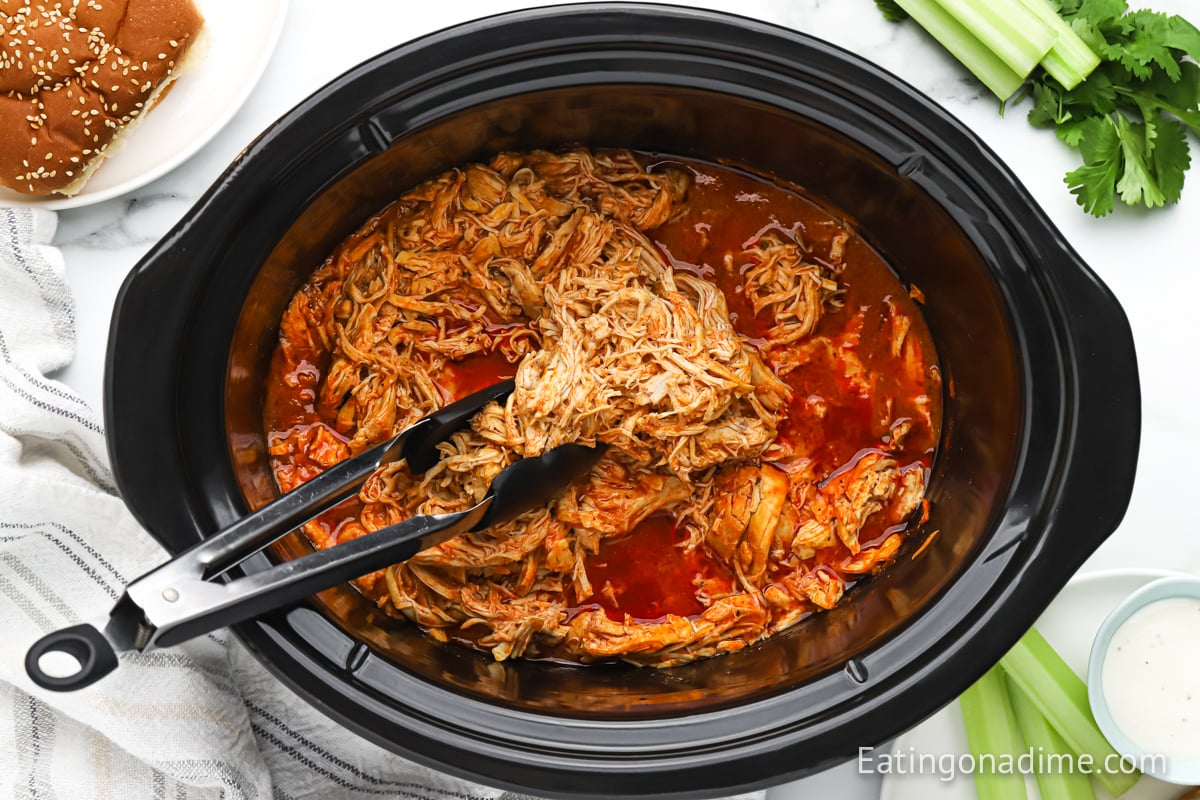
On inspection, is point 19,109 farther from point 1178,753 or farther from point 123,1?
point 1178,753

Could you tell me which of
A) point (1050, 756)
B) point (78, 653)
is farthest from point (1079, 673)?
point (78, 653)

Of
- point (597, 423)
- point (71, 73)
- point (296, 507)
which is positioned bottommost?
point (296, 507)

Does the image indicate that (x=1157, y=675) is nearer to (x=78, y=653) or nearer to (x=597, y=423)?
(x=597, y=423)

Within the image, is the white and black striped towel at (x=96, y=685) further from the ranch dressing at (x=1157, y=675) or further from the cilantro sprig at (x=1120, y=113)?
the cilantro sprig at (x=1120, y=113)

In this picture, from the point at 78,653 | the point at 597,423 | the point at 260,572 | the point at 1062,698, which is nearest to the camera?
the point at 78,653

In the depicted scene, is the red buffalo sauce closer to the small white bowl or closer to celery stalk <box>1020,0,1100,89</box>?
the small white bowl

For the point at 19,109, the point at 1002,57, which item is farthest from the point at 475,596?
the point at 1002,57

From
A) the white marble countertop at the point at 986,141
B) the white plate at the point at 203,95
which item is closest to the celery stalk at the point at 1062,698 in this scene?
the white marble countertop at the point at 986,141
